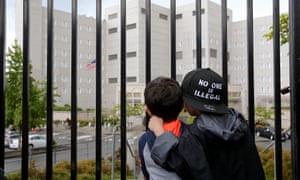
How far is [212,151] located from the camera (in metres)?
0.74

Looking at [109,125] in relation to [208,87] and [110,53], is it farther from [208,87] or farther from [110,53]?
[208,87]

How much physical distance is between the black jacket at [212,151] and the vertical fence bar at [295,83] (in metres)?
0.26

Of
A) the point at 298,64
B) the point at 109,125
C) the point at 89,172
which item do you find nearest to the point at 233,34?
the point at 298,64

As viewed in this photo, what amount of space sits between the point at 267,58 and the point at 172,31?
1.59 m

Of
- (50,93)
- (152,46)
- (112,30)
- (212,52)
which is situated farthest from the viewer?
(112,30)

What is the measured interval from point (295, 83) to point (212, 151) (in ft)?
1.37

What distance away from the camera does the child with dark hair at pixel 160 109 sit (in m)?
0.75

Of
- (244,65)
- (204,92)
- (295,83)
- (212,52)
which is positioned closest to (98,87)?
(204,92)

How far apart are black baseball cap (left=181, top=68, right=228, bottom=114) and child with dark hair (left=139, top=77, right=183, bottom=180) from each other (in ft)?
0.09

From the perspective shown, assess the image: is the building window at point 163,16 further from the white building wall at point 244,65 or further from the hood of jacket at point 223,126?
the hood of jacket at point 223,126

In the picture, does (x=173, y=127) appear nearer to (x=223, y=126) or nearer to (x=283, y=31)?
(x=223, y=126)

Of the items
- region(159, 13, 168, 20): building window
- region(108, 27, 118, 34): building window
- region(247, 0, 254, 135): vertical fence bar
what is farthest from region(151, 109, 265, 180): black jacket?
region(108, 27, 118, 34): building window

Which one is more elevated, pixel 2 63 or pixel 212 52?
pixel 212 52

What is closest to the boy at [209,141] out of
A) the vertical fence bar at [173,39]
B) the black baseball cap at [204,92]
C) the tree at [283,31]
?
the black baseball cap at [204,92]
